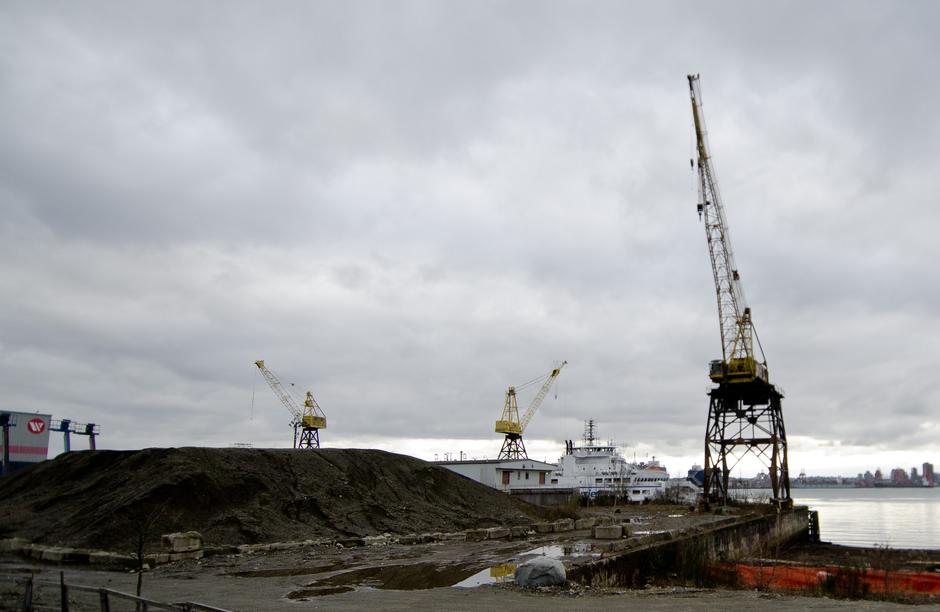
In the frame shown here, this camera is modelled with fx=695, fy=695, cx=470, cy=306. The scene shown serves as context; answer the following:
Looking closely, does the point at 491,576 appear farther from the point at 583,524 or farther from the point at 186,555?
the point at 583,524

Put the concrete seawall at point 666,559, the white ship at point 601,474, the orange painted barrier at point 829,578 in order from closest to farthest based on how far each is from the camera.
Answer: the concrete seawall at point 666,559 → the orange painted barrier at point 829,578 → the white ship at point 601,474

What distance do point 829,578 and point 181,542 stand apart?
69.4 ft

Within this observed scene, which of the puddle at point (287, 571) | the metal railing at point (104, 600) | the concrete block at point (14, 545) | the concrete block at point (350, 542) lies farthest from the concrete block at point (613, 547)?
the concrete block at point (14, 545)

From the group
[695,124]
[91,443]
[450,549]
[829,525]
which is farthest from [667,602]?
[829,525]

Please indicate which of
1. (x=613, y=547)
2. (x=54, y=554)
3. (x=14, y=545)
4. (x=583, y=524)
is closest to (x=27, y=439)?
(x=14, y=545)

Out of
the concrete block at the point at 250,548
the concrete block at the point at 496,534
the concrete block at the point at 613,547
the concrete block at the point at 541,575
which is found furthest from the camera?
the concrete block at the point at 496,534

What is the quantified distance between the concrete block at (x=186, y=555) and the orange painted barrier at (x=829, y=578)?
17.9 meters

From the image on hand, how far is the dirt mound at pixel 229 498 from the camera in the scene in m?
28.0

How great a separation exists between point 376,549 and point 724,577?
1368 centimetres

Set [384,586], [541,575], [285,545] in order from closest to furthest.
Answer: [541,575]
[384,586]
[285,545]

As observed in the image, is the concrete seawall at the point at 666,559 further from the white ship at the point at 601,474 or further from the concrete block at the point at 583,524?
the white ship at the point at 601,474

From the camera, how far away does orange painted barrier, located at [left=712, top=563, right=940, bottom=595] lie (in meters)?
20.2

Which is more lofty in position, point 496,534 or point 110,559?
point 110,559

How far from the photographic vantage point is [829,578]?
67.3 ft
